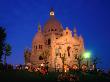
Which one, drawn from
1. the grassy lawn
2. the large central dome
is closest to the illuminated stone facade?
the large central dome

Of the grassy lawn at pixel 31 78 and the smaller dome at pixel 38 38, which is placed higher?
the smaller dome at pixel 38 38

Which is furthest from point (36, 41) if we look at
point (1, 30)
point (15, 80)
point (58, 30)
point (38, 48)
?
point (15, 80)

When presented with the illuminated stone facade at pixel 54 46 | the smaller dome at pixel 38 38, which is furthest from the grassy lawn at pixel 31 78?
the smaller dome at pixel 38 38

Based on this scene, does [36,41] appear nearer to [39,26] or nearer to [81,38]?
[39,26]

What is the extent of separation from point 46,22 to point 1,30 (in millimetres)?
75679

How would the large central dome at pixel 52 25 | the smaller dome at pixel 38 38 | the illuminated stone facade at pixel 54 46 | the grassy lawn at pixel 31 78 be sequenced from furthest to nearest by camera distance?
the large central dome at pixel 52 25 → the smaller dome at pixel 38 38 → the illuminated stone facade at pixel 54 46 → the grassy lawn at pixel 31 78

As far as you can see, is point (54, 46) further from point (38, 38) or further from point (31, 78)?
point (31, 78)

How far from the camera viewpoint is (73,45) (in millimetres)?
124875

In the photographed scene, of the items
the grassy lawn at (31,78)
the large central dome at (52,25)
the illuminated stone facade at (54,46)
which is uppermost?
the large central dome at (52,25)

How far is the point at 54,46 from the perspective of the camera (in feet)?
408

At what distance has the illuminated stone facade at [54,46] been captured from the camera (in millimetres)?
121500

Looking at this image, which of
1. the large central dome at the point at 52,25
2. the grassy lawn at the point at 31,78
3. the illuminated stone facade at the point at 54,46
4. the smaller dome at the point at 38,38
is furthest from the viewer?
the large central dome at the point at 52,25

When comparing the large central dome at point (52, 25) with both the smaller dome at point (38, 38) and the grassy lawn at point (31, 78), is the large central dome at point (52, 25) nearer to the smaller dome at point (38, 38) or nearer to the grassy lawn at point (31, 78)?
the smaller dome at point (38, 38)

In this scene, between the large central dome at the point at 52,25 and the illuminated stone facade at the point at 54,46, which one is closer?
the illuminated stone facade at the point at 54,46
